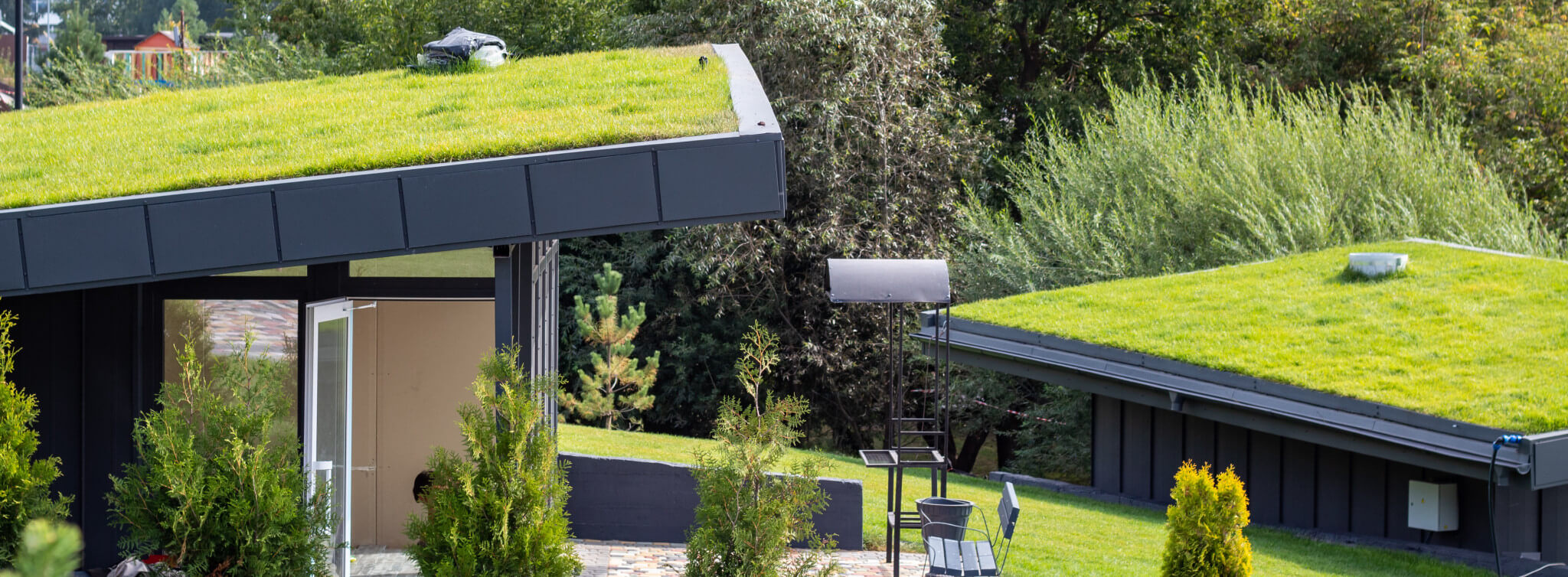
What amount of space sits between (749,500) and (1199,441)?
7.16 meters

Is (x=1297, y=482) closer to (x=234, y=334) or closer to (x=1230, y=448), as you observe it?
(x=1230, y=448)

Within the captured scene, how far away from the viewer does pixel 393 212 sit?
506 centimetres

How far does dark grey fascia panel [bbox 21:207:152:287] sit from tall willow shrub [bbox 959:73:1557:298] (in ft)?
43.3

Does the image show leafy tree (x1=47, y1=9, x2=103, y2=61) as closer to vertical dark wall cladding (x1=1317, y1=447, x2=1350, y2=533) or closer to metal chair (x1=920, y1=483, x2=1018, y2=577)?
metal chair (x1=920, y1=483, x2=1018, y2=577)

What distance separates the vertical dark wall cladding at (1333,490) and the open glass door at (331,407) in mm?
8196

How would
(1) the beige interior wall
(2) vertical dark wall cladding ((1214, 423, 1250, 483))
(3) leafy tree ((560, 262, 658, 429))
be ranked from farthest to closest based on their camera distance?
(3) leafy tree ((560, 262, 658, 429))
(2) vertical dark wall cladding ((1214, 423, 1250, 483))
(1) the beige interior wall

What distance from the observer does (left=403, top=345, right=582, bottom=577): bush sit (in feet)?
16.8

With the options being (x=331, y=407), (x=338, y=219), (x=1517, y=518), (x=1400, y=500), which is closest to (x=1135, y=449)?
(x=1400, y=500)

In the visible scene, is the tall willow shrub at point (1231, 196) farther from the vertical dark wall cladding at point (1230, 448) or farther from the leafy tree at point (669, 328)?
the leafy tree at point (669, 328)

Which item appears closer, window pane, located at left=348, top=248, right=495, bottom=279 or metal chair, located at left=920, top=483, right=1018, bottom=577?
window pane, located at left=348, top=248, right=495, bottom=279

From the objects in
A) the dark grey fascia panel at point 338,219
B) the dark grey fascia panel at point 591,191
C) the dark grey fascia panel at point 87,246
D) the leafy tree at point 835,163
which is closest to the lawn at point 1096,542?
the dark grey fascia panel at point 591,191

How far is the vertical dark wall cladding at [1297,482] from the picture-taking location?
10352 mm

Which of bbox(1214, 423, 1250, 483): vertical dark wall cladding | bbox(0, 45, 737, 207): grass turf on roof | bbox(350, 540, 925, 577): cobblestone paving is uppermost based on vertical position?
bbox(0, 45, 737, 207): grass turf on roof

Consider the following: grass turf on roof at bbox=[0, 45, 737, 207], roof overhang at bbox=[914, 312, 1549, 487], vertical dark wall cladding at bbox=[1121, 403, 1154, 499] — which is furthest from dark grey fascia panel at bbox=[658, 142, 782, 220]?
vertical dark wall cladding at bbox=[1121, 403, 1154, 499]
